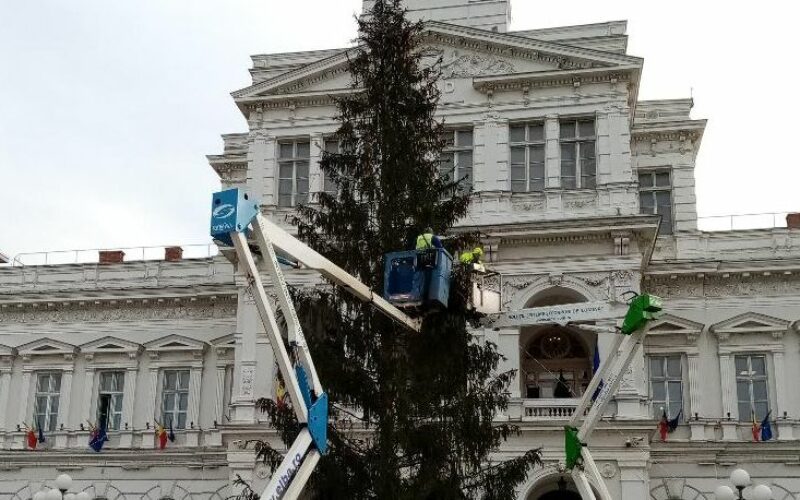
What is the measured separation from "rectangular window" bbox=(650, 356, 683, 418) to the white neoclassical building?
0.06 m

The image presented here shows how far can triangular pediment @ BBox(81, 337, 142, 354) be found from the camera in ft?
125

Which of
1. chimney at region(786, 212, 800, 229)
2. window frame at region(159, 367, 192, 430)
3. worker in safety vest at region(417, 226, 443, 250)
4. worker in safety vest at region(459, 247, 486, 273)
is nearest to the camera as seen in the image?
worker in safety vest at region(417, 226, 443, 250)

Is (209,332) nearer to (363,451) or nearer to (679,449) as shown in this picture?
(679,449)

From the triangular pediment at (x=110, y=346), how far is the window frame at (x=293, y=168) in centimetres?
804

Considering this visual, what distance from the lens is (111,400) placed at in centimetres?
3831

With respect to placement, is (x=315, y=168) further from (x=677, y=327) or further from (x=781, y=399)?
Answer: (x=781, y=399)

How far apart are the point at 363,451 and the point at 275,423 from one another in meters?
1.78

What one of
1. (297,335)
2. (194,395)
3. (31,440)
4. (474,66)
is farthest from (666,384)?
(297,335)

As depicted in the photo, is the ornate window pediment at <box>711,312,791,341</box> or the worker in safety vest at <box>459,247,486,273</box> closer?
the worker in safety vest at <box>459,247,486,273</box>

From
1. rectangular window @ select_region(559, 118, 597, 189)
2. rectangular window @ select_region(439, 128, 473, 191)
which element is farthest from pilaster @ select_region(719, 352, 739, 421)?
rectangular window @ select_region(439, 128, 473, 191)

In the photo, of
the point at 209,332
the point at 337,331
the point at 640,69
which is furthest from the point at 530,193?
the point at 337,331

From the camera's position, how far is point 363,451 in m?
18.6

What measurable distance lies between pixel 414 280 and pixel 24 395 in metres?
25.5

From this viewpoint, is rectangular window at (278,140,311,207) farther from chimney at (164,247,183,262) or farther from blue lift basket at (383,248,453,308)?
blue lift basket at (383,248,453,308)
